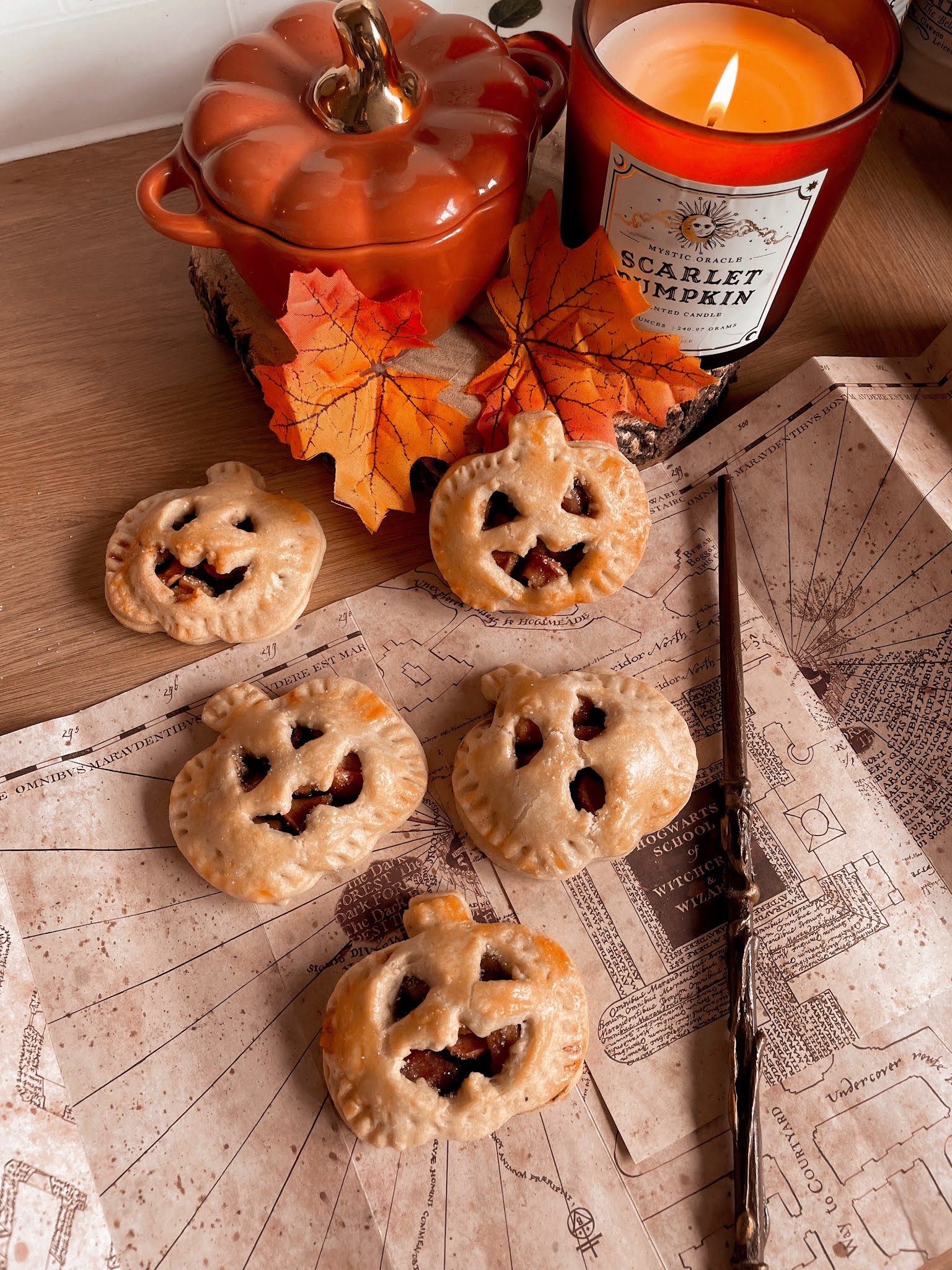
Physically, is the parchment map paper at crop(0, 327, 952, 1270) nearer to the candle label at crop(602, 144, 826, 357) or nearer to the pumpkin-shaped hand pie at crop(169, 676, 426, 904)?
the pumpkin-shaped hand pie at crop(169, 676, 426, 904)

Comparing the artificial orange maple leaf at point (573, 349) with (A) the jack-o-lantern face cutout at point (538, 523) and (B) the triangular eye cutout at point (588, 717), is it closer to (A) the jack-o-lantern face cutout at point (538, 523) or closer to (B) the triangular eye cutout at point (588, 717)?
(A) the jack-o-lantern face cutout at point (538, 523)

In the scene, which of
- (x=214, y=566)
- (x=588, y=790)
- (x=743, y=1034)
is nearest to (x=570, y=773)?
(x=588, y=790)

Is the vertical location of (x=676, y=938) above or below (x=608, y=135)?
below

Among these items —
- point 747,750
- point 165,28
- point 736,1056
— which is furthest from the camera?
point 165,28

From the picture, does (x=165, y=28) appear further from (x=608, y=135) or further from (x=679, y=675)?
(x=679, y=675)

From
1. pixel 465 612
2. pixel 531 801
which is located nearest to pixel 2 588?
pixel 465 612

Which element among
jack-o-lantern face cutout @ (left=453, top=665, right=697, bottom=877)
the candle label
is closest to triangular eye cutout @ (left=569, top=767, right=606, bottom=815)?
jack-o-lantern face cutout @ (left=453, top=665, right=697, bottom=877)

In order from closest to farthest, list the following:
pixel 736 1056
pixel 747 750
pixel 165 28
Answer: pixel 736 1056 → pixel 747 750 → pixel 165 28
